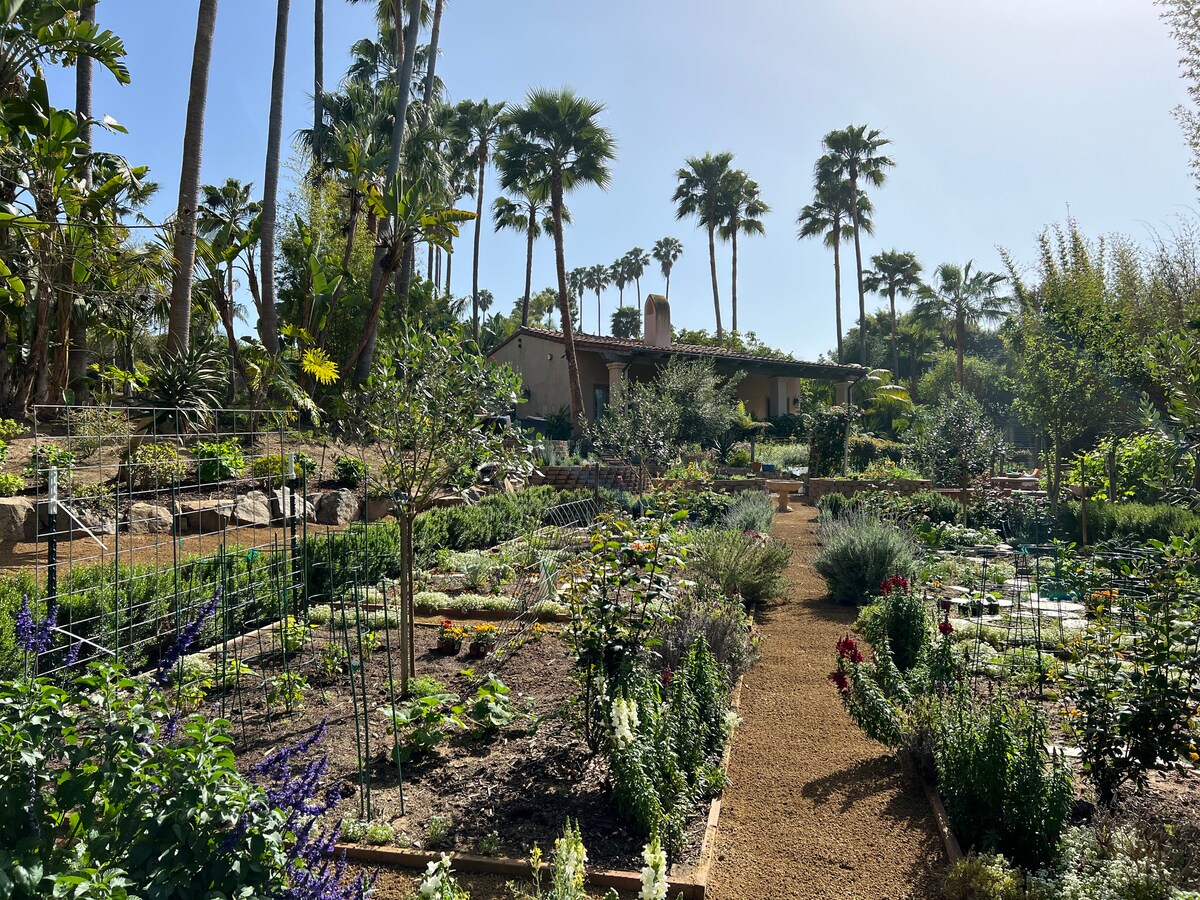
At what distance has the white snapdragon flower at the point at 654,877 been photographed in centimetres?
210

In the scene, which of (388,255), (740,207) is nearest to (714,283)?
(740,207)

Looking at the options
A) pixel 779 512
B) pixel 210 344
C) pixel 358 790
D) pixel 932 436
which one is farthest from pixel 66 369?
pixel 932 436

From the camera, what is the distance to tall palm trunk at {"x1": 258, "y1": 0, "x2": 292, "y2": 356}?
53.5ft

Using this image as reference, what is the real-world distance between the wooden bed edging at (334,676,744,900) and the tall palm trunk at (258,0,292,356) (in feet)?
47.4

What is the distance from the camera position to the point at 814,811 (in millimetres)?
3902

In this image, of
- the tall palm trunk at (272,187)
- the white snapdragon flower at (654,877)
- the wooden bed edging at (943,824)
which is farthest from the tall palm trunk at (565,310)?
the white snapdragon flower at (654,877)

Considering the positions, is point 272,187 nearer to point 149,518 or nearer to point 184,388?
point 184,388

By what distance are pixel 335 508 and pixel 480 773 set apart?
8.71 meters

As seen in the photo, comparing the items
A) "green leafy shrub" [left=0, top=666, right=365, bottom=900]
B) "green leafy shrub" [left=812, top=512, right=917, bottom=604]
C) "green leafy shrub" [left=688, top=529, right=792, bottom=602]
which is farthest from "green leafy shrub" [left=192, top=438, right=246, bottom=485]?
"green leafy shrub" [left=0, top=666, right=365, bottom=900]

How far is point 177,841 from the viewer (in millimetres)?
1824

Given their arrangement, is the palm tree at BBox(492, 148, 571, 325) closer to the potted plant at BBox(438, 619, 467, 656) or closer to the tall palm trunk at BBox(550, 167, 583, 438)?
the tall palm trunk at BBox(550, 167, 583, 438)

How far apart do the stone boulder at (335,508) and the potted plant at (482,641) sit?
Result: 629cm

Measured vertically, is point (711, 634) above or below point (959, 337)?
below

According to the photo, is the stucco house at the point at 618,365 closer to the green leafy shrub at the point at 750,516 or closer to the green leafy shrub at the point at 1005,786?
the green leafy shrub at the point at 750,516
